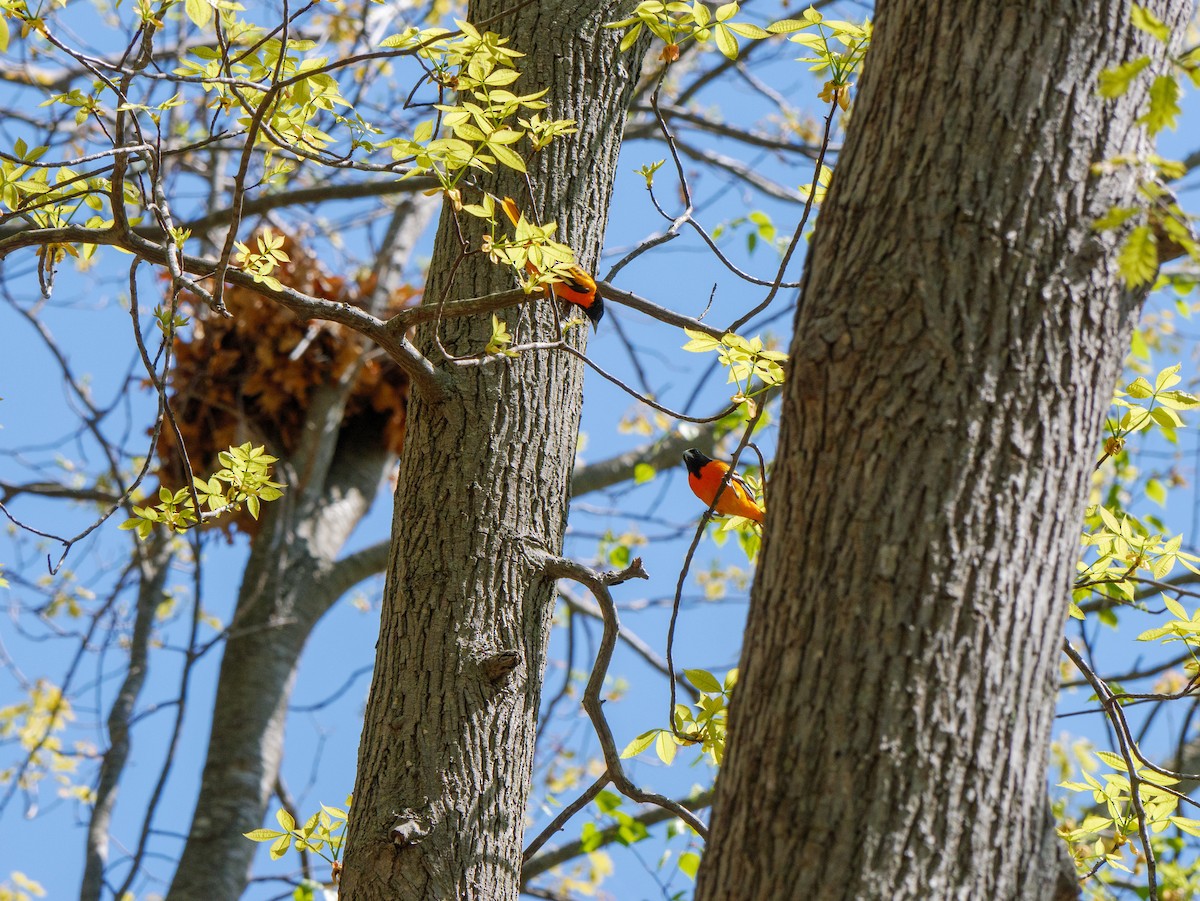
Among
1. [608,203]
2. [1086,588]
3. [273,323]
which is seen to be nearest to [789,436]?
[1086,588]

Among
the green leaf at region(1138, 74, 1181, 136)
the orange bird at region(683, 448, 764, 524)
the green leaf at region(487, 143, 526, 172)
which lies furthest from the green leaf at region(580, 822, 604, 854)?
the green leaf at region(1138, 74, 1181, 136)

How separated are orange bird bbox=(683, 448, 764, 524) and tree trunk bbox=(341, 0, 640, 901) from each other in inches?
17.8

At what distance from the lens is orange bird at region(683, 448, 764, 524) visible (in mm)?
3059

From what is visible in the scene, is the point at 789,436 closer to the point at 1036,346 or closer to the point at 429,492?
the point at 1036,346

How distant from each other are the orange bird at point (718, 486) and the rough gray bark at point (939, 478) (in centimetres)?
98

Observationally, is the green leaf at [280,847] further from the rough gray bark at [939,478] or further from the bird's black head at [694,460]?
the bird's black head at [694,460]

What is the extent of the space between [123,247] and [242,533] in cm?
325

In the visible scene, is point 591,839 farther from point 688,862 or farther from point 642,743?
point 642,743

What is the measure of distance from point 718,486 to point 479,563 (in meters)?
0.86

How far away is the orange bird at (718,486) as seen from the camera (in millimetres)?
3059

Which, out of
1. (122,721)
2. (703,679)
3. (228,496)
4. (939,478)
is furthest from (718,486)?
(122,721)

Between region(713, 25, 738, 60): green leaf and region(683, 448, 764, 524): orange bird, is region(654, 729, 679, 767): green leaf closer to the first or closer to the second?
region(683, 448, 764, 524): orange bird

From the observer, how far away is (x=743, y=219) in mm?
4258

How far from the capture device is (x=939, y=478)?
1.29 metres
